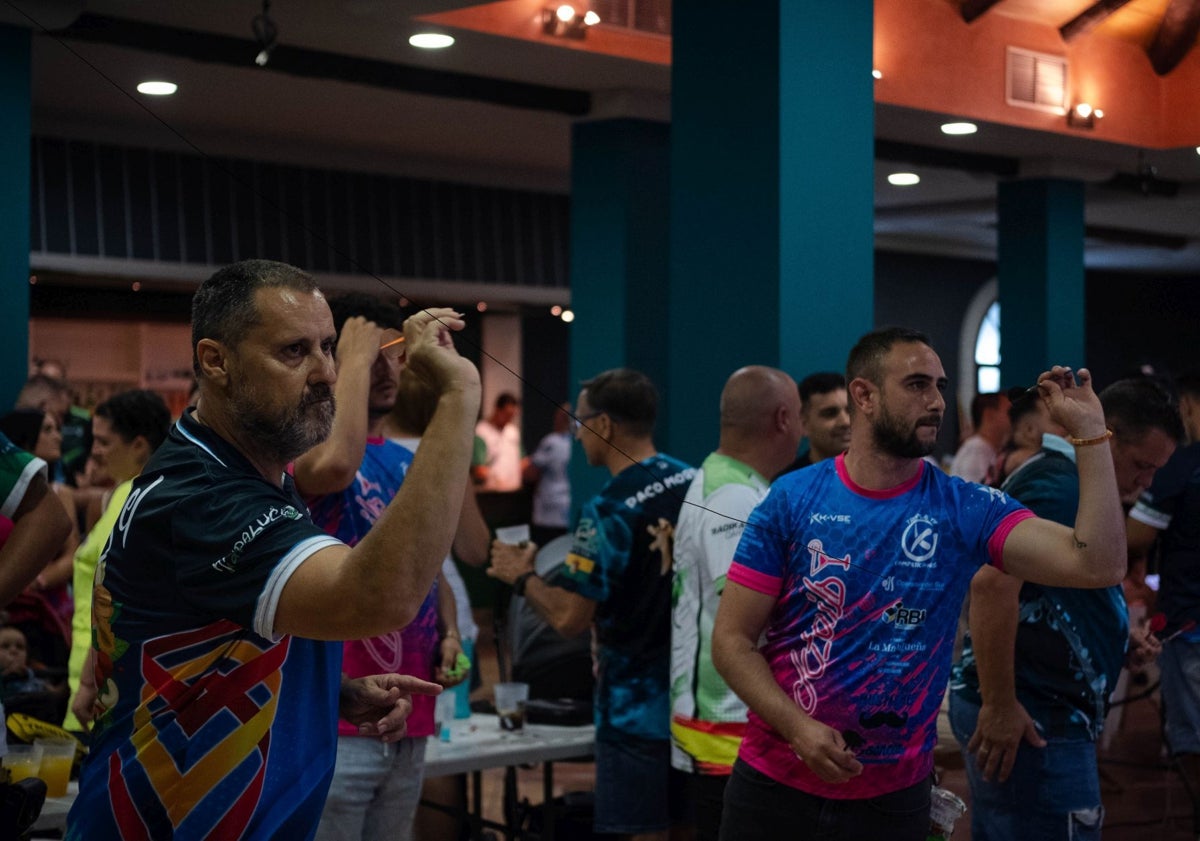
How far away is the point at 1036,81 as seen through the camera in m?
7.59

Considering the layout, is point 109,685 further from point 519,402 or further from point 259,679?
point 519,402

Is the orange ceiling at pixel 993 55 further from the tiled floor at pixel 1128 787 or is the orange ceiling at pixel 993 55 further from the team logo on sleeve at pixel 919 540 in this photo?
the team logo on sleeve at pixel 919 540

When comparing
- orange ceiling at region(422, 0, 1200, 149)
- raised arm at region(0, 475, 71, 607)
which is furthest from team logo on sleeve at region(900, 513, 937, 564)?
orange ceiling at region(422, 0, 1200, 149)

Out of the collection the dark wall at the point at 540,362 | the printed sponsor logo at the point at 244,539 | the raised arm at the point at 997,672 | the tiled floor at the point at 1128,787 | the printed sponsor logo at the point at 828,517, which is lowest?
the tiled floor at the point at 1128,787

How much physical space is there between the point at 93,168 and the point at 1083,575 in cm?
755

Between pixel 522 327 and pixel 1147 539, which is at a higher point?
pixel 522 327

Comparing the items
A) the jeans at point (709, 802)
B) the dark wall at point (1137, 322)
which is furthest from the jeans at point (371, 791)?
the dark wall at point (1137, 322)

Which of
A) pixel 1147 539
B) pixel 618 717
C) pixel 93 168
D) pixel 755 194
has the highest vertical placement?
pixel 93 168

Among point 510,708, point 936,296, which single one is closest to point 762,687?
point 510,708

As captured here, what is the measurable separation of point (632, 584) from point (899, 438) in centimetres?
117

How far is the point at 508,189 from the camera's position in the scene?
10703mm

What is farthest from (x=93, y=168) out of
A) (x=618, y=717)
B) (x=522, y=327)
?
(x=618, y=717)

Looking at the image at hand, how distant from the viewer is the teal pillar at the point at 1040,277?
9.64 meters

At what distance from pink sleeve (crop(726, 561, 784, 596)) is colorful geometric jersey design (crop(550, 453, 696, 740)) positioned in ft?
3.03
